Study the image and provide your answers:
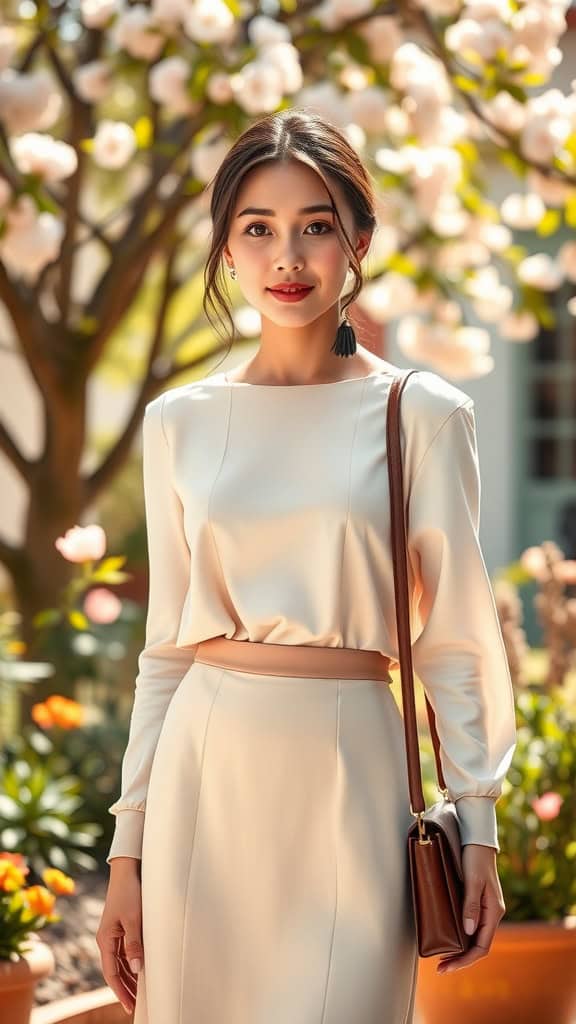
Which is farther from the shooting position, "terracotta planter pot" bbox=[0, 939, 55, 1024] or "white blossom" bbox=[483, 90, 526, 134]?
"white blossom" bbox=[483, 90, 526, 134]

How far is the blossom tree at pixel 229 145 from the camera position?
485 centimetres

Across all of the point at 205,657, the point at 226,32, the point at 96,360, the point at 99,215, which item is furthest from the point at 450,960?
the point at 99,215

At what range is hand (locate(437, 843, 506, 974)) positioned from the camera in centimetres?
207

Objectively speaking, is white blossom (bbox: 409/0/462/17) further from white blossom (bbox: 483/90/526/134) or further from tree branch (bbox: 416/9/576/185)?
white blossom (bbox: 483/90/526/134)

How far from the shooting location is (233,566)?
218cm

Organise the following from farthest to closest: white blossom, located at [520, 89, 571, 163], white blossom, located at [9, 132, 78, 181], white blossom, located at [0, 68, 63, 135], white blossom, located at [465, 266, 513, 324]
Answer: white blossom, located at [465, 266, 513, 324] → white blossom, located at [520, 89, 571, 163] → white blossom, located at [0, 68, 63, 135] → white blossom, located at [9, 132, 78, 181]

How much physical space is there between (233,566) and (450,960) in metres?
0.58

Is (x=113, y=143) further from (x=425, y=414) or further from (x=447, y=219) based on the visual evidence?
(x=425, y=414)

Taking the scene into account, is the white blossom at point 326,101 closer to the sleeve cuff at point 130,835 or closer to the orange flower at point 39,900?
the orange flower at point 39,900

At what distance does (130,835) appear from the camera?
7.46ft

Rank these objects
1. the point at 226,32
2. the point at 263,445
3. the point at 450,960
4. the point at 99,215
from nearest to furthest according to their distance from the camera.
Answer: the point at 450,960, the point at 263,445, the point at 226,32, the point at 99,215

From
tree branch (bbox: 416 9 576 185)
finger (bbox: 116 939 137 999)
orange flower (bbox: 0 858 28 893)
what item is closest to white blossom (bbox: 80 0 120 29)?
tree branch (bbox: 416 9 576 185)

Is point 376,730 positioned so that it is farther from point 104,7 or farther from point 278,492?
point 104,7

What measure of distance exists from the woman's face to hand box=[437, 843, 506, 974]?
0.74m
